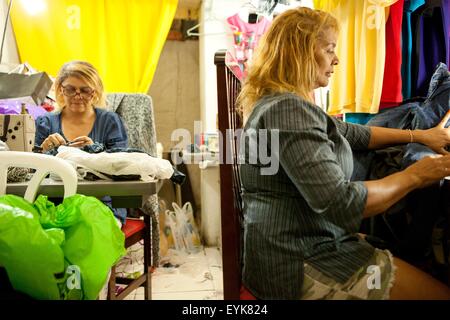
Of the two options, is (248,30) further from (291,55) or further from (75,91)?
(291,55)

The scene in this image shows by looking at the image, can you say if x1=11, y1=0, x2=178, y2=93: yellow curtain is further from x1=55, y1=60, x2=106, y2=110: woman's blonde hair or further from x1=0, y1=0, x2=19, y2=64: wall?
x1=55, y1=60, x2=106, y2=110: woman's blonde hair

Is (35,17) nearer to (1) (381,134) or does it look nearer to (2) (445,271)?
(1) (381,134)

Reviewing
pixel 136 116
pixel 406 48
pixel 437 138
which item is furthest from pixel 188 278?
pixel 406 48

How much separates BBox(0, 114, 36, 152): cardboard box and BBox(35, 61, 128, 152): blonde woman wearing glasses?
557 millimetres

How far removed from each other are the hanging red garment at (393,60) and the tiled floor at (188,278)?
1.43 meters

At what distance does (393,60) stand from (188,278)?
180 cm

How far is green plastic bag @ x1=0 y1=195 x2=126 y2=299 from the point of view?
2.22 feet

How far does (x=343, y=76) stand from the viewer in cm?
156

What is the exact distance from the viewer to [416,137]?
3.43 feet

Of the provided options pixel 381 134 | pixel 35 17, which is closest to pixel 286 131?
pixel 381 134

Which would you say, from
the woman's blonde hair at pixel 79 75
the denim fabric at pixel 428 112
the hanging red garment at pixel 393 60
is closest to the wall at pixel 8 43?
the woman's blonde hair at pixel 79 75

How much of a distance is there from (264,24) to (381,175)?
5.50ft

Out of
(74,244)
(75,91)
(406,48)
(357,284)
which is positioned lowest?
(357,284)

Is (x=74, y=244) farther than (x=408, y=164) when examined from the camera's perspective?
No
